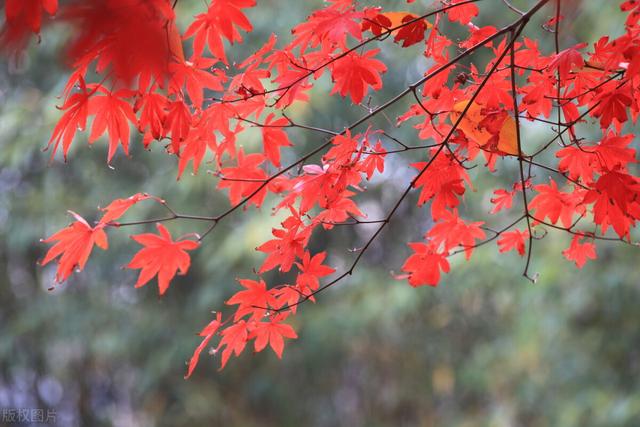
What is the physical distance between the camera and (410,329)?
3506 mm

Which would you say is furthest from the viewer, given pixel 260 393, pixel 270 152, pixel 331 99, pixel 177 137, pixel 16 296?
pixel 16 296

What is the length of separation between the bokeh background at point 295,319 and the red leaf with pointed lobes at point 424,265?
1645 millimetres

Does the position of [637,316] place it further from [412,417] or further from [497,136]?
[497,136]

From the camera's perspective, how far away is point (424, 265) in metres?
1.04

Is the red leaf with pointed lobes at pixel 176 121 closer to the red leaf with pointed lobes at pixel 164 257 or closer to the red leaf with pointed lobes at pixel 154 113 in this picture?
the red leaf with pointed lobes at pixel 154 113

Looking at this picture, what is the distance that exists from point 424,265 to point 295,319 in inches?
88.7

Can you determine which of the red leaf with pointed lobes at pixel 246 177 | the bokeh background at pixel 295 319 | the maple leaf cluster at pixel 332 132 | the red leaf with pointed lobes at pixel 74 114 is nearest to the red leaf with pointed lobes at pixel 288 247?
the maple leaf cluster at pixel 332 132

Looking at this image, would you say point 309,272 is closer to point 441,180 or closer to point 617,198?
point 441,180

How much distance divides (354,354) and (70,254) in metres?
2.97

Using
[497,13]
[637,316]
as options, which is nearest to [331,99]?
[497,13]

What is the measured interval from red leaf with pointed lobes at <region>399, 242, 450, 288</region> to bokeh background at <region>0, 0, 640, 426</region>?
1.64 m

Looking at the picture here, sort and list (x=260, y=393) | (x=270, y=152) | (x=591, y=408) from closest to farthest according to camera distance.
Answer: (x=270, y=152) → (x=591, y=408) → (x=260, y=393)

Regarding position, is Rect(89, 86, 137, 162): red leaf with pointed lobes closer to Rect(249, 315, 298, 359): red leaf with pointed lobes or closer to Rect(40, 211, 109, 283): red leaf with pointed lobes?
Rect(40, 211, 109, 283): red leaf with pointed lobes

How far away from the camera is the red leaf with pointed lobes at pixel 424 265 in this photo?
3.38 ft
